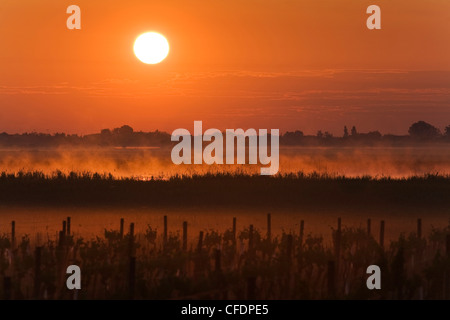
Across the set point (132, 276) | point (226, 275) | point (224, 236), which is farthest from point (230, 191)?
point (132, 276)

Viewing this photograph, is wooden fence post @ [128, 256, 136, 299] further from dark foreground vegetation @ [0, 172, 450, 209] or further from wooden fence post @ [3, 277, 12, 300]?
dark foreground vegetation @ [0, 172, 450, 209]

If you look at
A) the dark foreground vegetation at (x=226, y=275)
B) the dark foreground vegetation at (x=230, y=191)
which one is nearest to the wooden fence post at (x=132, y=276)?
the dark foreground vegetation at (x=226, y=275)

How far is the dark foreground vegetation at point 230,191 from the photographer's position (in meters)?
38.8

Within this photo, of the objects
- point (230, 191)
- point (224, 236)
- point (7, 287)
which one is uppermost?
point (230, 191)

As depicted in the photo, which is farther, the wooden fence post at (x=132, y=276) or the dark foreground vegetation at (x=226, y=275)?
the dark foreground vegetation at (x=226, y=275)

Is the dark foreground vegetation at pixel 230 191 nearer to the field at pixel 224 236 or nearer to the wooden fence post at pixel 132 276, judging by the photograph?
the field at pixel 224 236

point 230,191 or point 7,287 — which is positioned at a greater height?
point 230,191

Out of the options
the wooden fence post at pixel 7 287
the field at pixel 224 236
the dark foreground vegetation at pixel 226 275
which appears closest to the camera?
the wooden fence post at pixel 7 287

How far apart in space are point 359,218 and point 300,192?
353 inches

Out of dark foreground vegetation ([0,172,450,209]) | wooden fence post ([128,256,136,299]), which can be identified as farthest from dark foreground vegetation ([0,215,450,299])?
dark foreground vegetation ([0,172,450,209])

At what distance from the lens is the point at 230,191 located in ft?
136

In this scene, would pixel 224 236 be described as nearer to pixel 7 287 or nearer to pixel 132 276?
pixel 132 276

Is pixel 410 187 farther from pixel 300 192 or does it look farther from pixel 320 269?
pixel 320 269
